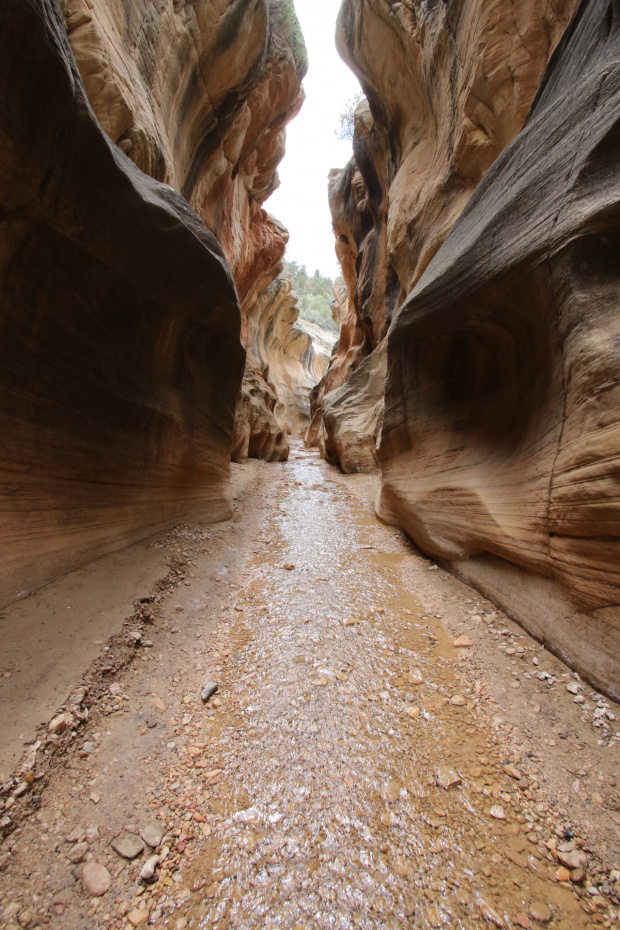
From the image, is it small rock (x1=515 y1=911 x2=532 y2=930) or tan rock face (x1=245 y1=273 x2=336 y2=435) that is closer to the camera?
small rock (x1=515 y1=911 x2=532 y2=930)

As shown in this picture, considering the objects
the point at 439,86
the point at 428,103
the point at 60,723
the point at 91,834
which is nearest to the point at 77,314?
the point at 60,723

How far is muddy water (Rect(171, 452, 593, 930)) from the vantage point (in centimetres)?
139

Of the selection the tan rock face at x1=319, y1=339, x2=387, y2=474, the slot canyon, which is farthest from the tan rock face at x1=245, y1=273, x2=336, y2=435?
the slot canyon

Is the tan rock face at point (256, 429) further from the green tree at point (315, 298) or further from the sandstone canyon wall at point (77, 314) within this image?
the green tree at point (315, 298)

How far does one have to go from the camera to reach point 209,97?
7289mm

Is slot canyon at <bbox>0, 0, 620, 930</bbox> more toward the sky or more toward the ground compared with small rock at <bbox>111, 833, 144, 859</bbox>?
Answer: more toward the sky

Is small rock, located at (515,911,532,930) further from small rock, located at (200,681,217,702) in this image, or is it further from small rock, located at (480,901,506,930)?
small rock, located at (200,681,217,702)

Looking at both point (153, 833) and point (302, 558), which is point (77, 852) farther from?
point (302, 558)

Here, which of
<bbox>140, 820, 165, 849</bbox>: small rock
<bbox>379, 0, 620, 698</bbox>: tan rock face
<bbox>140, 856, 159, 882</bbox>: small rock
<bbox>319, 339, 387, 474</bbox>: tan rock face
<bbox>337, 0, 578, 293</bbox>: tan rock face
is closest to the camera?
<bbox>140, 856, 159, 882</bbox>: small rock

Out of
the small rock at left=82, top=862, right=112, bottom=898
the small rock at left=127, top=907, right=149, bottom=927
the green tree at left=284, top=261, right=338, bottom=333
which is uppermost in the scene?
the green tree at left=284, top=261, right=338, bottom=333

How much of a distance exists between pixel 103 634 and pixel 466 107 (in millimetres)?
8539

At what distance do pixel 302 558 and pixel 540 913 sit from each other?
3.47m

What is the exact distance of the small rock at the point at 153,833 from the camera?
1543 millimetres

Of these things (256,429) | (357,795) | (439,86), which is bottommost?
(357,795)
